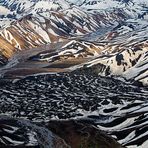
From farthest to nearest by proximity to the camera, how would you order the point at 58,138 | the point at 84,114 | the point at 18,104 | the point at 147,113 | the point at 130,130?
the point at 18,104
the point at 84,114
the point at 147,113
the point at 130,130
the point at 58,138

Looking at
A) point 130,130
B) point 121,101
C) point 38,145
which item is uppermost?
point 38,145

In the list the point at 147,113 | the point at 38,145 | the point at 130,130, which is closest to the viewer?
the point at 38,145

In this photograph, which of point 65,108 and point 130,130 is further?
point 65,108

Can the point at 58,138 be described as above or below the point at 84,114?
above

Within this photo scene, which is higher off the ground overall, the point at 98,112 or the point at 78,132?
the point at 78,132

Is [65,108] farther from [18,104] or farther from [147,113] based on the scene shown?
[147,113]

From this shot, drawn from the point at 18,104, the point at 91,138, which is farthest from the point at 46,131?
the point at 18,104

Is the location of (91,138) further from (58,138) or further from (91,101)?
(91,101)

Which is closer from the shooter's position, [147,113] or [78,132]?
[78,132]

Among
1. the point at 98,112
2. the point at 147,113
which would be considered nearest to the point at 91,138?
the point at 147,113
